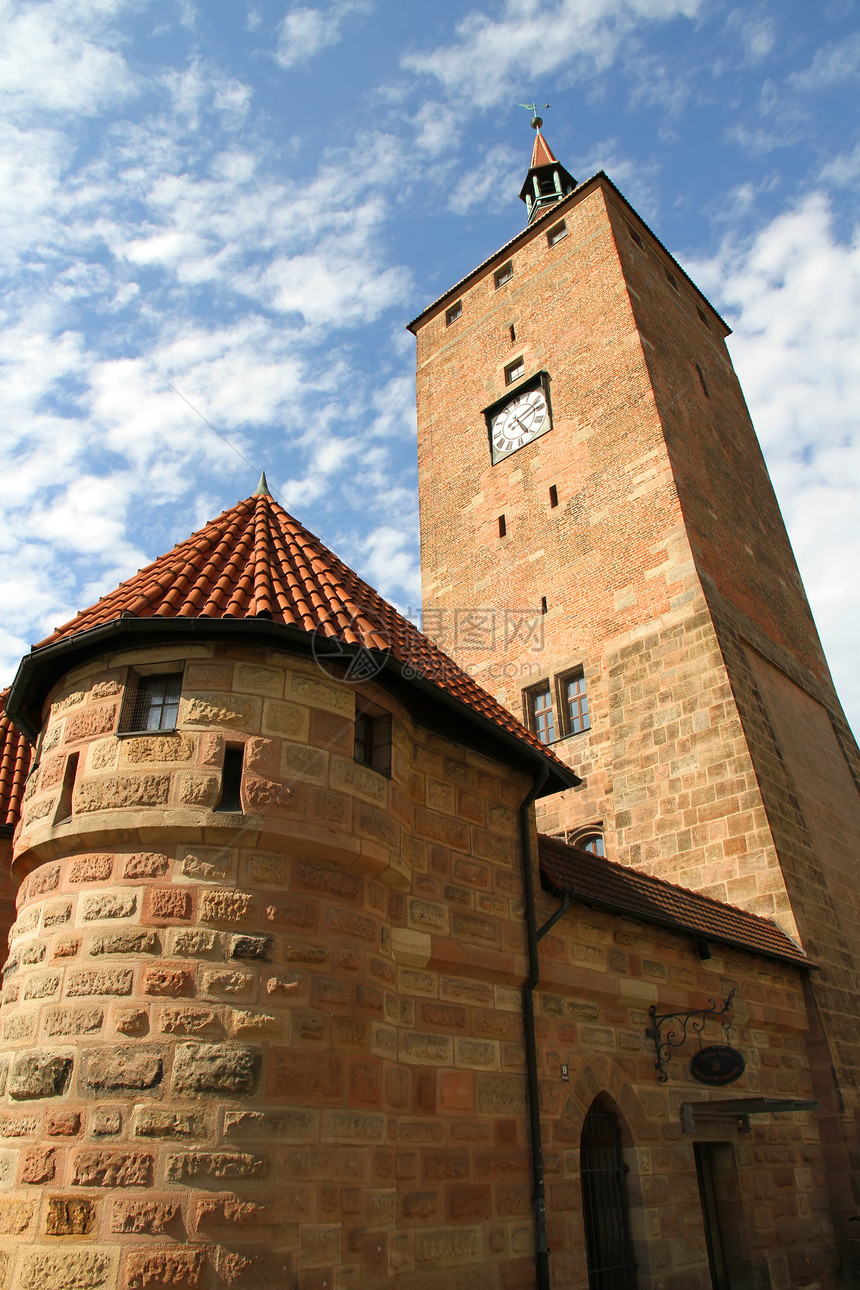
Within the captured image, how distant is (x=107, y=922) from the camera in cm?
566

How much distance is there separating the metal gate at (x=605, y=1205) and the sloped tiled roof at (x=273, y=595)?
324 cm

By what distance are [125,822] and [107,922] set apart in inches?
24.1

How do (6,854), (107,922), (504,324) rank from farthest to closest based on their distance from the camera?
(504,324) → (6,854) → (107,922)

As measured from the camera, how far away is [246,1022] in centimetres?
546

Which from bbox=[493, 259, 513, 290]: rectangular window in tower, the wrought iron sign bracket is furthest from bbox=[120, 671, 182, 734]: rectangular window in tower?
bbox=[493, 259, 513, 290]: rectangular window in tower

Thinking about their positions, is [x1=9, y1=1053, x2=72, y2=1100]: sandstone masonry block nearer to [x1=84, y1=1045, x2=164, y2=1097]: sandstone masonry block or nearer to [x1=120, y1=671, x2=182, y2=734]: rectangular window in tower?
[x1=84, y1=1045, x2=164, y2=1097]: sandstone masonry block

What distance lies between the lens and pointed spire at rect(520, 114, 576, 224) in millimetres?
28578

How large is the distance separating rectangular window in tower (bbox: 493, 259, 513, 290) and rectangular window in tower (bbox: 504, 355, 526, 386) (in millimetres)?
3087

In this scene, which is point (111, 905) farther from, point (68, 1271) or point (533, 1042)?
point (533, 1042)

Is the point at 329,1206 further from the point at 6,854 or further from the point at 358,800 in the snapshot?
the point at 6,854

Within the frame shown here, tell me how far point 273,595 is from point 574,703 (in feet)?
34.0

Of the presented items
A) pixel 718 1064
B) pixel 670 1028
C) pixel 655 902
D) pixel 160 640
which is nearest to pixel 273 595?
pixel 160 640

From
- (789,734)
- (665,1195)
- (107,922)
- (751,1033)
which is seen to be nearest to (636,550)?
(789,734)

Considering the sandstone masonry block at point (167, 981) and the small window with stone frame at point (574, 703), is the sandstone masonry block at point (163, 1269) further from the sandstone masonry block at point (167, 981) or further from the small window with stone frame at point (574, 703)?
the small window with stone frame at point (574, 703)
